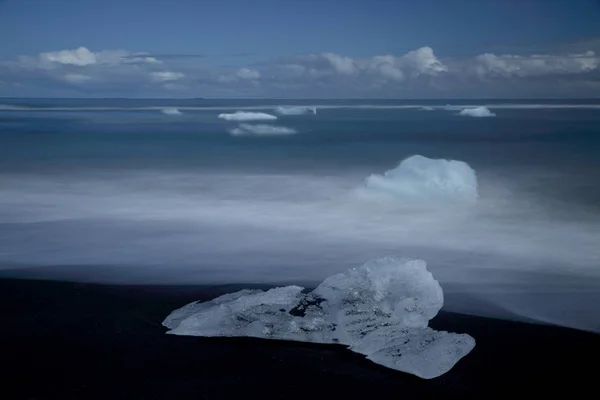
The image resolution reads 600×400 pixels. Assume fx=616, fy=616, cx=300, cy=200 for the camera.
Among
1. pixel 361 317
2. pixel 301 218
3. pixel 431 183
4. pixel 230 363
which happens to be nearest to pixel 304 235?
pixel 301 218

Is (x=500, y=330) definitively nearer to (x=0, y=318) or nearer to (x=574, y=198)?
(x=0, y=318)

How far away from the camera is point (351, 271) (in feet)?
12.5

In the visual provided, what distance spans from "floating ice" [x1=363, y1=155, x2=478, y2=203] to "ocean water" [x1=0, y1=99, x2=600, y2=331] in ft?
0.41

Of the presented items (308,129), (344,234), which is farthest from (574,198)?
(308,129)

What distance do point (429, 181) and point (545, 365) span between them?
3953 millimetres

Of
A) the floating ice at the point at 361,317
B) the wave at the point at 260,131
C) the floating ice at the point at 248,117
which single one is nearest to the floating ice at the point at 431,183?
the floating ice at the point at 361,317

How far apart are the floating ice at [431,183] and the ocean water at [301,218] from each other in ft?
0.41

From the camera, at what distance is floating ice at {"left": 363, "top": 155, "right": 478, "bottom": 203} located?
6852 mm

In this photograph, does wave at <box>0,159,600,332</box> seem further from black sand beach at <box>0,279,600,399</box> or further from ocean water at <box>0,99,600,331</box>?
black sand beach at <box>0,279,600,399</box>

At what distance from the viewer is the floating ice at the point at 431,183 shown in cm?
685

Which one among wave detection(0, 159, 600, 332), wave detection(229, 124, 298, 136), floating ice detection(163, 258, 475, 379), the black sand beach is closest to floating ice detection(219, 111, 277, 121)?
wave detection(229, 124, 298, 136)

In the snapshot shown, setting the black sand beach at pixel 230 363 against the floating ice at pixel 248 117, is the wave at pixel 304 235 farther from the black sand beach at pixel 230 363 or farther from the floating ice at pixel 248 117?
the floating ice at pixel 248 117

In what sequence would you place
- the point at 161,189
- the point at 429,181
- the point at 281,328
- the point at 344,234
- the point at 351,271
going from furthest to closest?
the point at 161,189, the point at 429,181, the point at 344,234, the point at 351,271, the point at 281,328

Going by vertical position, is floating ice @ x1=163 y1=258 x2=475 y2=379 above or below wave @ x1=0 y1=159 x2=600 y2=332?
below
